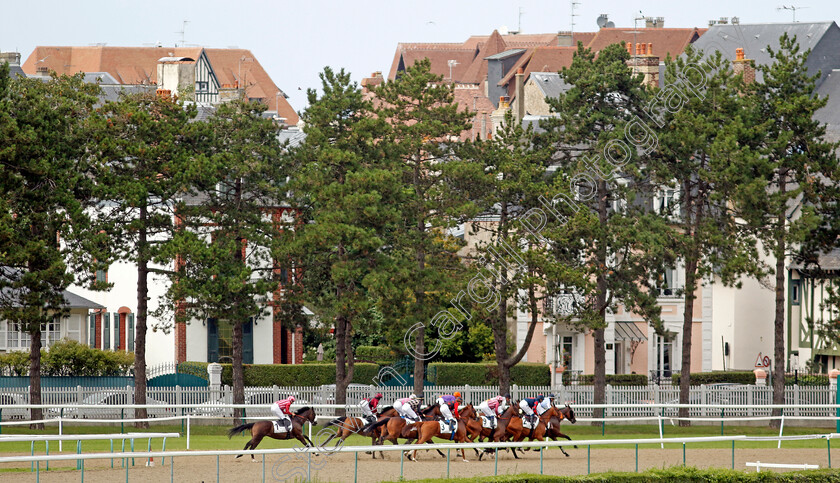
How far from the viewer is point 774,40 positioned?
6391 centimetres

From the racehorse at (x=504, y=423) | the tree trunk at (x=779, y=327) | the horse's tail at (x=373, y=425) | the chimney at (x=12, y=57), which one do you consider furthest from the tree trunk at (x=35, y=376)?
the chimney at (x=12, y=57)

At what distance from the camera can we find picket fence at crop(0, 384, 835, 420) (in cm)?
4159

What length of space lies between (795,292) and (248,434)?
24175 millimetres

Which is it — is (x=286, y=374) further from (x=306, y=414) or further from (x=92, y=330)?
(x=306, y=414)

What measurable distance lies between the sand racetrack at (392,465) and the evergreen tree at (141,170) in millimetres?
12390

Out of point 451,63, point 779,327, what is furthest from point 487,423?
point 451,63

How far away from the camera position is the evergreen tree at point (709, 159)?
129 feet

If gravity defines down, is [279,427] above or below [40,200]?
below

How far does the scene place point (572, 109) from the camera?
4159cm

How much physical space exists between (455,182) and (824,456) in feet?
52.0

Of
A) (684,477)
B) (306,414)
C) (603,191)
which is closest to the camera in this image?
(684,477)

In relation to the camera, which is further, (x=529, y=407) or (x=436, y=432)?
(x=529, y=407)

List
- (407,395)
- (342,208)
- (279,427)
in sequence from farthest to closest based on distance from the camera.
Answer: (407,395)
(342,208)
(279,427)

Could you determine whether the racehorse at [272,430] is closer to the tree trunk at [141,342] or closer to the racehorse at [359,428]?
the racehorse at [359,428]
